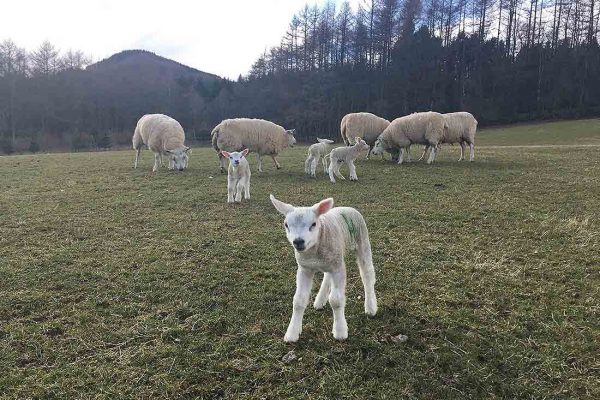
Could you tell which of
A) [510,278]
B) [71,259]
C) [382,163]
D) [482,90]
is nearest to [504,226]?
[510,278]

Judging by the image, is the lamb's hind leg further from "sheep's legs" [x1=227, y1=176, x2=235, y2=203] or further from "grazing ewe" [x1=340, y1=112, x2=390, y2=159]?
"grazing ewe" [x1=340, y1=112, x2=390, y2=159]

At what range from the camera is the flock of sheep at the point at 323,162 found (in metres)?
4.14

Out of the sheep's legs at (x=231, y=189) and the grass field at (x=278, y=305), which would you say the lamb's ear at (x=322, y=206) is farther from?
the sheep's legs at (x=231, y=189)

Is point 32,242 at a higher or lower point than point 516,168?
lower

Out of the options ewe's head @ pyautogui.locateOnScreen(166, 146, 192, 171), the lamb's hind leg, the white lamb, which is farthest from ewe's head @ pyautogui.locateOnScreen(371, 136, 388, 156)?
the lamb's hind leg

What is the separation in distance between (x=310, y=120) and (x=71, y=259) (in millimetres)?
51571

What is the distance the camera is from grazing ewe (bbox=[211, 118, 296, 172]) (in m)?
16.2

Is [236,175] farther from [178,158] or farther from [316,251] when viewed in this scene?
[178,158]

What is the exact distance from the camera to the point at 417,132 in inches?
695

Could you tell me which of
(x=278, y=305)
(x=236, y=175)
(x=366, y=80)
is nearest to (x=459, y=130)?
(x=236, y=175)

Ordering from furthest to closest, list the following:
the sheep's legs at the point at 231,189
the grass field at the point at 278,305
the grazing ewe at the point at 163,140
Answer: the grazing ewe at the point at 163,140
the sheep's legs at the point at 231,189
the grass field at the point at 278,305

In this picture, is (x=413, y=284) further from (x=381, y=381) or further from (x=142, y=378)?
(x=142, y=378)

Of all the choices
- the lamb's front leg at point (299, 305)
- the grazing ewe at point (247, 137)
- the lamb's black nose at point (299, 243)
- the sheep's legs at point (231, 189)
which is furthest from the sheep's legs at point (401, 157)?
the lamb's black nose at point (299, 243)

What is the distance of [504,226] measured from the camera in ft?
26.4
